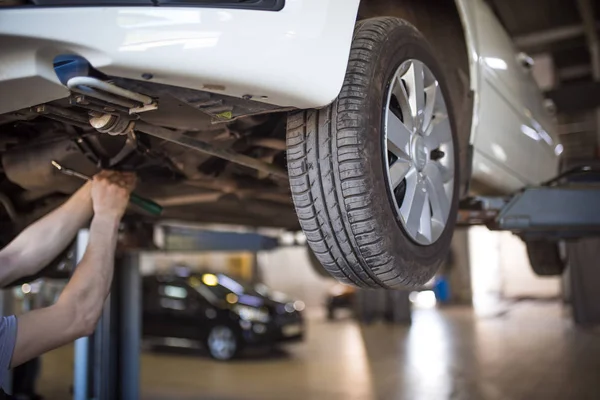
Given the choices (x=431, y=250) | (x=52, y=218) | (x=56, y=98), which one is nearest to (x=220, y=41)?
(x=56, y=98)

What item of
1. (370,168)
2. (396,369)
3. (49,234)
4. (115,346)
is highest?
(370,168)

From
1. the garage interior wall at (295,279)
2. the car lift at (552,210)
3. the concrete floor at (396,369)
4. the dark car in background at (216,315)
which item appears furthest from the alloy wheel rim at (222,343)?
the garage interior wall at (295,279)

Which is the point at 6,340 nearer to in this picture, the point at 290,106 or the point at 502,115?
the point at 290,106

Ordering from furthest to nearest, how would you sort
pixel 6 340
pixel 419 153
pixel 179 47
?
pixel 419 153 < pixel 6 340 < pixel 179 47

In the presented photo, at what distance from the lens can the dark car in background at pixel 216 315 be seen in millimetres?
6906

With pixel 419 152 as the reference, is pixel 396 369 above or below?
below

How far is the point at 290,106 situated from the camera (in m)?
1.41

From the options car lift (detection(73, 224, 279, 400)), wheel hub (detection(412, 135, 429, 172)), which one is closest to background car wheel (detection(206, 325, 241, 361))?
car lift (detection(73, 224, 279, 400))

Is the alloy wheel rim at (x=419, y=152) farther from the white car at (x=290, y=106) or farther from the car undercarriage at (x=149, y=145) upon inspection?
the car undercarriage at (x=149, y=145)

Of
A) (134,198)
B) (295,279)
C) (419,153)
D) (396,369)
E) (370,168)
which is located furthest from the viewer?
(295,279)

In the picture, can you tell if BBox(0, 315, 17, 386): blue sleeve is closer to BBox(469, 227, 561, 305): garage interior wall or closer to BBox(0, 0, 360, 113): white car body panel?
BBox(0, 0, 360, 113): white car body panel

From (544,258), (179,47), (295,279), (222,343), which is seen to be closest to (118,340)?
(179,47)

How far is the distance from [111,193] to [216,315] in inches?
211

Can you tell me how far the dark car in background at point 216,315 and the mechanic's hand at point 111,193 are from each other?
5141 millimetres
